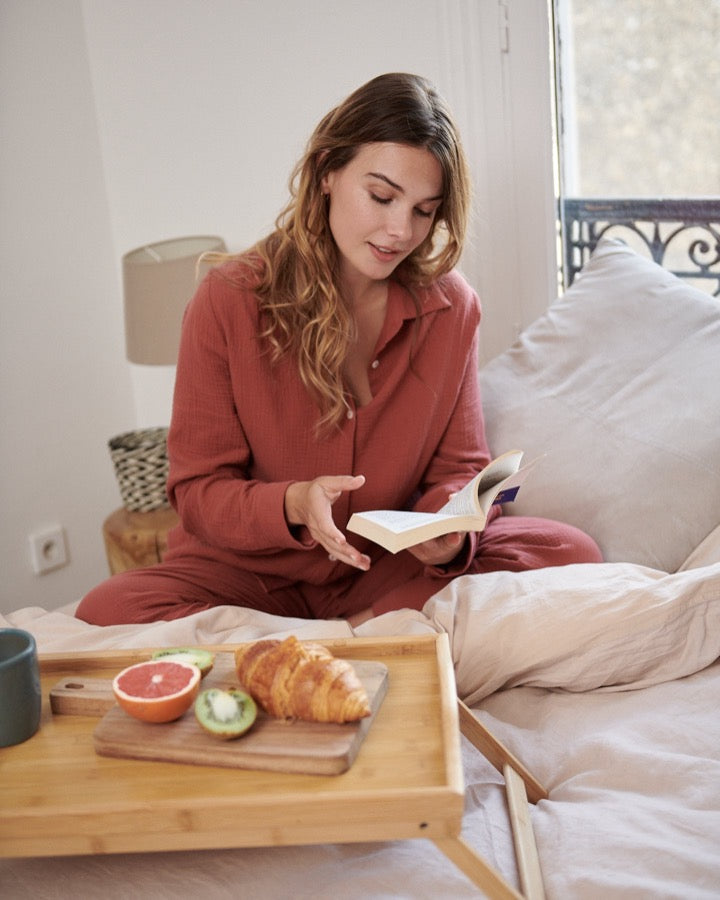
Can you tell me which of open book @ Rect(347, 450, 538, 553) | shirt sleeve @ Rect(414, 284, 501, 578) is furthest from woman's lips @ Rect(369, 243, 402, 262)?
open book @ Rect(347, 450, 538, 553)

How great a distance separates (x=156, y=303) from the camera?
2344mm

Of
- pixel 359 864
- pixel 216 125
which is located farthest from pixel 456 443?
pixel 216 125

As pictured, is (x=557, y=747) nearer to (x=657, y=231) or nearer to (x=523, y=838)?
(x=523, y=838)

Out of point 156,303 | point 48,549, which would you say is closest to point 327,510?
point 156,303

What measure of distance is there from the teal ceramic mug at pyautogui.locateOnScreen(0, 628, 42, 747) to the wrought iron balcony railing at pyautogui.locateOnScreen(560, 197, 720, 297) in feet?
5.05

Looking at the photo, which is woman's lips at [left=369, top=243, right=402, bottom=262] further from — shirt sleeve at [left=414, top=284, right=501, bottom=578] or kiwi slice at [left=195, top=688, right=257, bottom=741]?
kiwi slice at [left=195, top=688, right=257, bottom=741]

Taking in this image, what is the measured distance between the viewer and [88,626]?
5.06 ft

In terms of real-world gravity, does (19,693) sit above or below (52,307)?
below

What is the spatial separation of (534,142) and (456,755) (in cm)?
151

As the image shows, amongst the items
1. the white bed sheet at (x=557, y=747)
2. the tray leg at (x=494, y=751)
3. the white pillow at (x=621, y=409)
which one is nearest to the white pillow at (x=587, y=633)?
the white bed sheet at (x=557, y=747)

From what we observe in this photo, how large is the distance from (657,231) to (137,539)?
1264 millimetres

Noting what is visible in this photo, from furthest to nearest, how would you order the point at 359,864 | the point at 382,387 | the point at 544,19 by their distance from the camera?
the point at 544,19 < the point at 382,387 < the point at 359,864

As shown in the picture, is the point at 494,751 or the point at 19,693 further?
the point at 494,751

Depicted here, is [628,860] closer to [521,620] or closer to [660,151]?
[521,620]
